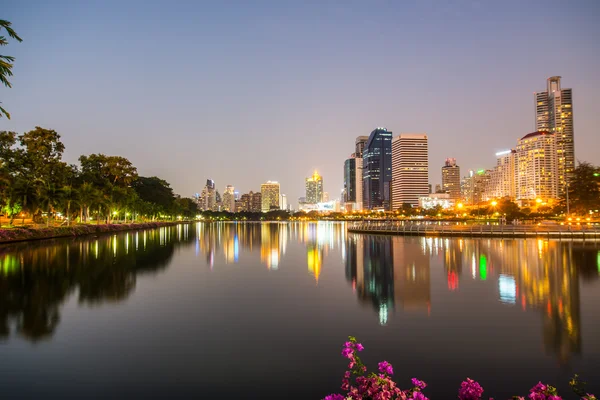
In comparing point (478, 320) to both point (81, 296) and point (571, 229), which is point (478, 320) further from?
point (571, 229)

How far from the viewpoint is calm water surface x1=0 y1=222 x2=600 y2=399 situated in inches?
269

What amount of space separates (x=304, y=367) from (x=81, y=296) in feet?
32.5

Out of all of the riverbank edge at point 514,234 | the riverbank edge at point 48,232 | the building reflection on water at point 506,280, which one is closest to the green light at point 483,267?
the building reflection on water at point 506,280

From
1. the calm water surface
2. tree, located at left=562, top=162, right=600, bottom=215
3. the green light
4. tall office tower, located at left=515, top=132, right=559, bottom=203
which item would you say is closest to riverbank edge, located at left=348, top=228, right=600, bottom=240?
the green light

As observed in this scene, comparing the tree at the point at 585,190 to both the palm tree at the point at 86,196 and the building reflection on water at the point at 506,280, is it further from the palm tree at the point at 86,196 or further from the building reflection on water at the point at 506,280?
the palm tree at the point at 86,196

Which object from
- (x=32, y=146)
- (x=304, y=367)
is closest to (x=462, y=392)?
(x=304, y=367)

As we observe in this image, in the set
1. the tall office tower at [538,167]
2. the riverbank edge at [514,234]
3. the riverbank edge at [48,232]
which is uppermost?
the tall office tower at [538,167]

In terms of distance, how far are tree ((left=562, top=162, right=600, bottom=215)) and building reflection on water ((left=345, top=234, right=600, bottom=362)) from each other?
130 ft

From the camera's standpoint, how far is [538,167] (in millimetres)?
183250

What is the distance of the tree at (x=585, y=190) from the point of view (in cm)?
5838

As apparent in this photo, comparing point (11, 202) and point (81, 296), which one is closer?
point (81, 296)

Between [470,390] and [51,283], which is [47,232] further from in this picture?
[470,390]

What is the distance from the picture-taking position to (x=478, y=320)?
10.5m

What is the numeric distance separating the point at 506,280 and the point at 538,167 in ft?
659
